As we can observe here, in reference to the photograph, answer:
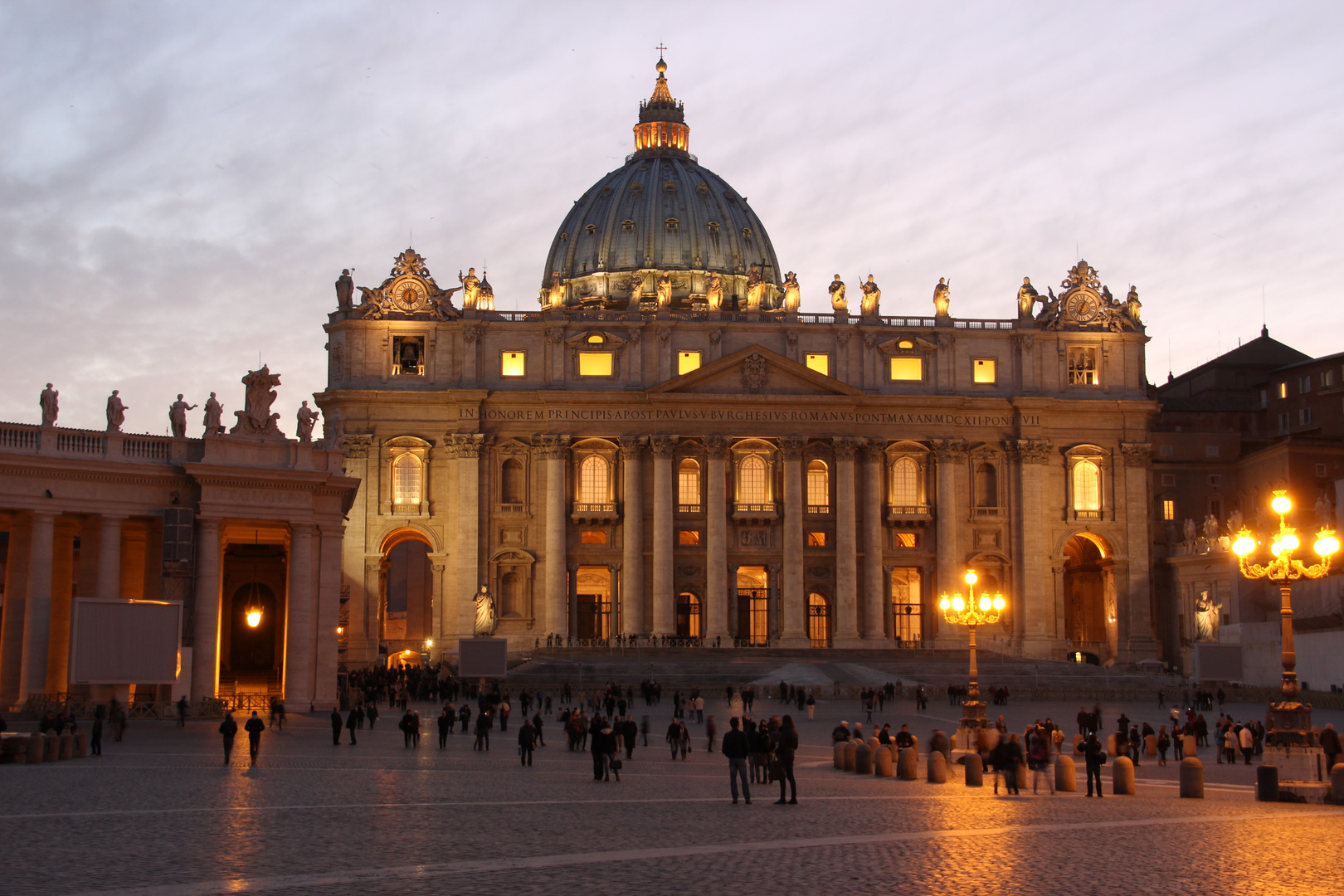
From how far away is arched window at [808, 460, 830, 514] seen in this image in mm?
79125

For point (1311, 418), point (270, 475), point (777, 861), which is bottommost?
point (777, 861)

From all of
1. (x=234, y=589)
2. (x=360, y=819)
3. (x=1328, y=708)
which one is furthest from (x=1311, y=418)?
(x=360, y=819)

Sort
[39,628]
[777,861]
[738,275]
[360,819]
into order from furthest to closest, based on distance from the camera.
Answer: [738,275] < [39,628] < [360,819] < [777,861]

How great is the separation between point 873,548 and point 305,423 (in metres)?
41.0

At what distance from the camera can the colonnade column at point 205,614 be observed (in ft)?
127

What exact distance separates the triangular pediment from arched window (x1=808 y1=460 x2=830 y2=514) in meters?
4.04

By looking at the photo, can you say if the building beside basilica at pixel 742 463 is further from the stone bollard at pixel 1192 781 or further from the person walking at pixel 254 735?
the stone bollard at pixel 1192 781

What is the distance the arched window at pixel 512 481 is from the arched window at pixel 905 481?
59.9ft

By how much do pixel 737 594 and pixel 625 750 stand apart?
47.1m

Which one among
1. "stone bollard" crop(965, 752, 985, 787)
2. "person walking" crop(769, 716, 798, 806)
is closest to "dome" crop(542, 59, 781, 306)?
"stone bollard" crop(965, 752, 985, 787)

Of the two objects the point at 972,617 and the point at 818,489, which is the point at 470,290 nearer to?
the point at 818,489

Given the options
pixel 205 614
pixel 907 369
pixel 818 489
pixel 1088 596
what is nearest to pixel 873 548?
pixel 818 489

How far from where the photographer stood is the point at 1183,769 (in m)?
24.0

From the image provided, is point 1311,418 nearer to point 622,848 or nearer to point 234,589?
point 234,589
